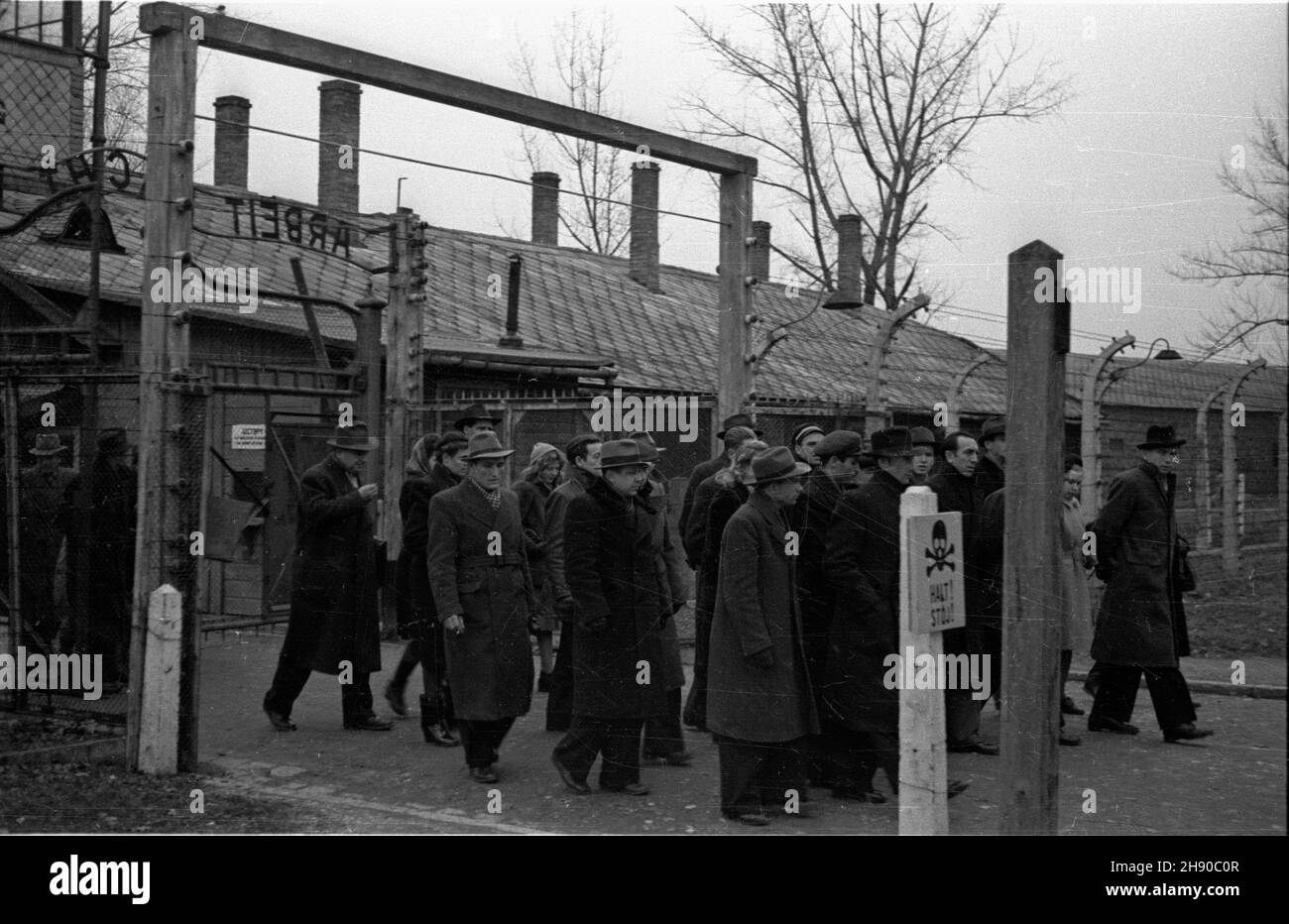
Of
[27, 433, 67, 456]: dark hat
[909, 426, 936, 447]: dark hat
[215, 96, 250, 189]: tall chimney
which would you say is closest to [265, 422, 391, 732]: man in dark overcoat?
[27, 433, 67, 456]: dark hat

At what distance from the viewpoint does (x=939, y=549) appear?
498cm

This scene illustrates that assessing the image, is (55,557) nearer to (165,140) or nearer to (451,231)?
(165,140)

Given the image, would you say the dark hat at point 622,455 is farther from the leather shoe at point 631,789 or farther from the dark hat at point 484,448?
the leather shoe at point 631,789

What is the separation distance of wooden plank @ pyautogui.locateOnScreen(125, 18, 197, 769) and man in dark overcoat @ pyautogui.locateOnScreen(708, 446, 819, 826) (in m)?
3.07

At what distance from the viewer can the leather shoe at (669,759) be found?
26.0 feet

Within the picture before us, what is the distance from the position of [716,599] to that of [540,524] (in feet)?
8.62

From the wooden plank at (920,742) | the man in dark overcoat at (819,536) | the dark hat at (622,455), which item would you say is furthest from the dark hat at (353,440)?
the wooden plank at (920,742)

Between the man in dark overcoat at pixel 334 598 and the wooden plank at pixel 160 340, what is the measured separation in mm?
1465

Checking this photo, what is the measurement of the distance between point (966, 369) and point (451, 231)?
13424 mm

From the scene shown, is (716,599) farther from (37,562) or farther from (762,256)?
(762,256)

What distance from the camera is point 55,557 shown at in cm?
897

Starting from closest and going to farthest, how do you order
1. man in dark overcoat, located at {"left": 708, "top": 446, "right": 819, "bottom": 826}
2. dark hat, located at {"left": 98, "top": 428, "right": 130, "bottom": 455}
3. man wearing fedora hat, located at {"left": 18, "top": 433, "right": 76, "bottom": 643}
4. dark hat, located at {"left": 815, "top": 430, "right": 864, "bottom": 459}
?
1. man in dark overcoat, located at {"left": 708, "top": 446, "right": 819, "bottom": 826}
2. dark hat, located at {"left": 815, "top": 430, "right": 864, "bottom": 459}
3. man wearing fedora hat, located at {"left": 18, "top": 433, "right": 76, "bottom": 643}
4. dark hat, located at {"left": 98, "top": 428, "right": 130, "bottom": 455}

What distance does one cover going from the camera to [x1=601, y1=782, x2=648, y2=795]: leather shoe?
23.6 feet

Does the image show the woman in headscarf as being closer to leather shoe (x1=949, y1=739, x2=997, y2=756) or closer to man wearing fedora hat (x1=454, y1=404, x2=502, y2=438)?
man wearing fedora hat (x1=454, y1=404, x2=502, y2=438)
